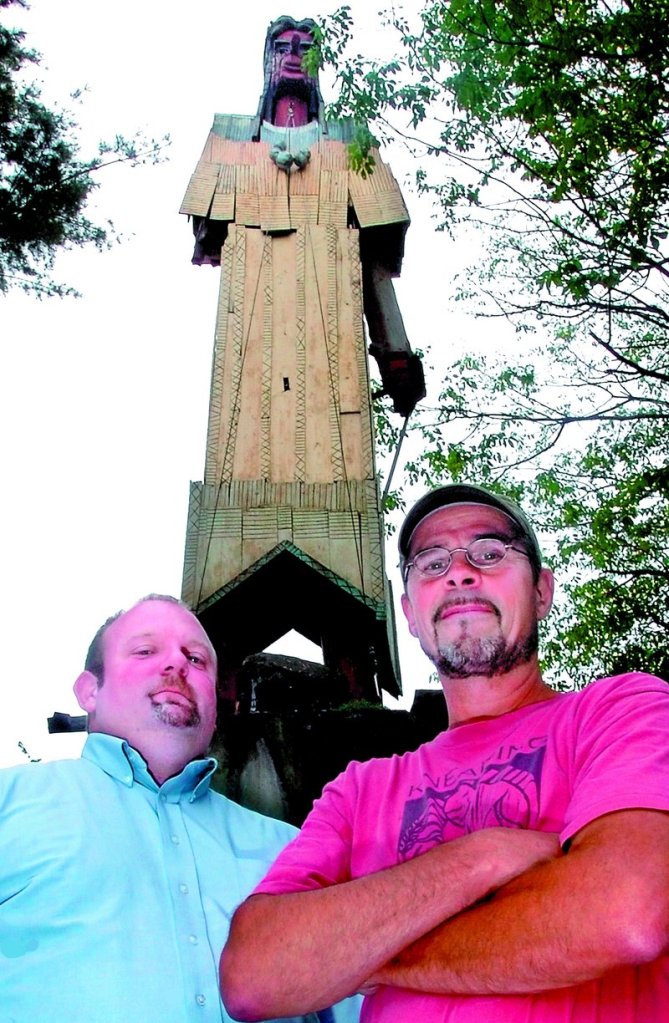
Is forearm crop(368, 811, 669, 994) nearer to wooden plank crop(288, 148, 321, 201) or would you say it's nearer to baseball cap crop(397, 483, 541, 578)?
baseball cap crop(397, 483, 541, 578)

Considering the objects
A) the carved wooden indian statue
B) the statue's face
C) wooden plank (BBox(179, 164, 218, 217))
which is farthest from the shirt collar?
the statue's face

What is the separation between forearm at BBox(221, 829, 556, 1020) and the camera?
1546 mm

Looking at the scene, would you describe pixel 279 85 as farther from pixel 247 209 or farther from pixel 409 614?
pixel 409 614

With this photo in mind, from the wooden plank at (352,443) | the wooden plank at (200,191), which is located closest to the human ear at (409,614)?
the wooden plank at (352,443)

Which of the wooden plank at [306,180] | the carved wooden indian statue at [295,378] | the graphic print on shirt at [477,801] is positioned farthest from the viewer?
the wooden plank at [306,180]

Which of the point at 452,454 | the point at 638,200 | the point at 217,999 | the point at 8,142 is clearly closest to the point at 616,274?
the point at 638,200

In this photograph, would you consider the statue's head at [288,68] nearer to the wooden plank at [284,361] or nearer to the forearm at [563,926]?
the wooden plank at [284,361]

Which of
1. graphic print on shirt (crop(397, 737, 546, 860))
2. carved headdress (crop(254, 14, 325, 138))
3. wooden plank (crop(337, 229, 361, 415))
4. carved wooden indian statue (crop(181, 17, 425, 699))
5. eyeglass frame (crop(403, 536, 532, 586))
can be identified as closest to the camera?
graphic print on shirt (crop(397, 737, 546, 860))

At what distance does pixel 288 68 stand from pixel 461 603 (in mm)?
8620

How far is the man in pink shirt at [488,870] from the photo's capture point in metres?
1.42

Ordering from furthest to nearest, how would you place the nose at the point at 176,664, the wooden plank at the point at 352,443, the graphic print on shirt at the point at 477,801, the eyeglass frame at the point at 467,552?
1. the wooden plank at the point at 352,443
2. the nose at the point at 176,664
3. the eyeglass frame at the point at 467,552
4. the graphic print on shirt at the point at 477,801

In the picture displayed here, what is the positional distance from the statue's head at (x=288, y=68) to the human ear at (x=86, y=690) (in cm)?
769

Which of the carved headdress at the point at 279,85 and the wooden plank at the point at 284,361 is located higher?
the carved headdress at the point at 279,85

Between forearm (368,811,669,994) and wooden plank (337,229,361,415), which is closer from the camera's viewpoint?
forearm (368,811,669,994)
